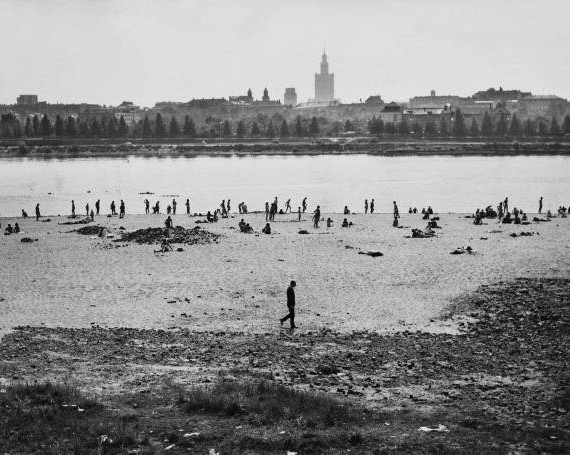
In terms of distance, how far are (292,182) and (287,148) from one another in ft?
201

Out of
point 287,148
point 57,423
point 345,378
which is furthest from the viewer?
point 287,148

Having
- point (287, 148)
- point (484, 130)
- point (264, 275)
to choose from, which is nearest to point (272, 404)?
point (264, 275)

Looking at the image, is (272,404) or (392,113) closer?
(272,404)

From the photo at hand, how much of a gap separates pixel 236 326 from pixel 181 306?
2.79m

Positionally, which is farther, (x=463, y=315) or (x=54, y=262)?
(x=54, y=262)

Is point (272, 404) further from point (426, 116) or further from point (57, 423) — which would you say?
point (426, 116)

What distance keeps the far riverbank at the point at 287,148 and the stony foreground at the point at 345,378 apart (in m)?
113

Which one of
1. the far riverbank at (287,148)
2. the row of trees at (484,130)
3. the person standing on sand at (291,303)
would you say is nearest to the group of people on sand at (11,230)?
the person standing on sand at (291,303)

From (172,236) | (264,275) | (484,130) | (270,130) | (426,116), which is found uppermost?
(426,116)

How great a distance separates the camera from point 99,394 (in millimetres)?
12117

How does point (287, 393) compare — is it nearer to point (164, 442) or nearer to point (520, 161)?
point (164, 442)

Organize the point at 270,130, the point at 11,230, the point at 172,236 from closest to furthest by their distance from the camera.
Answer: the point at 172,236 → the point at 11,230 → the point at 270,130

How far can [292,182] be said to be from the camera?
7631 cm

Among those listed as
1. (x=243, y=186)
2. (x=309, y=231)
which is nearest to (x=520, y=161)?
(x=243, y=186)
